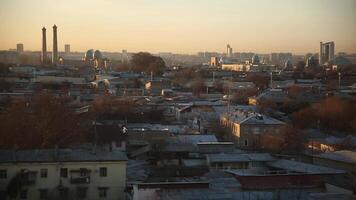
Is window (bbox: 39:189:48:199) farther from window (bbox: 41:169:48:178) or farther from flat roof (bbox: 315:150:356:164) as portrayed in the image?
flat roof (bbox: 315:150:356:164)

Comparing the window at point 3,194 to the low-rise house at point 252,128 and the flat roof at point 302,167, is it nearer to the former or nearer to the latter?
the flat roof at point 302,167

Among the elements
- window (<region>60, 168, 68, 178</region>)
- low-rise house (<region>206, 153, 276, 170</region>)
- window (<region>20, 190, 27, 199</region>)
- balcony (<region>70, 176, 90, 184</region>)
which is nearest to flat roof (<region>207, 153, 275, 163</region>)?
low-rise house (<region>206, 153, 276, 170</region>)

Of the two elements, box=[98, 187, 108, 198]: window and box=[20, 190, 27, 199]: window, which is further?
box=[98, 187, 108, 198]: window

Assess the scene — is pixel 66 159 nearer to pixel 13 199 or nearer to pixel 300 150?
pixel 13 199

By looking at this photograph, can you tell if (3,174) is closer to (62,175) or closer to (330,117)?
(62,175)

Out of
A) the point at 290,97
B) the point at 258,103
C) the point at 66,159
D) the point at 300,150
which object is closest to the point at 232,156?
the point at 300,150
